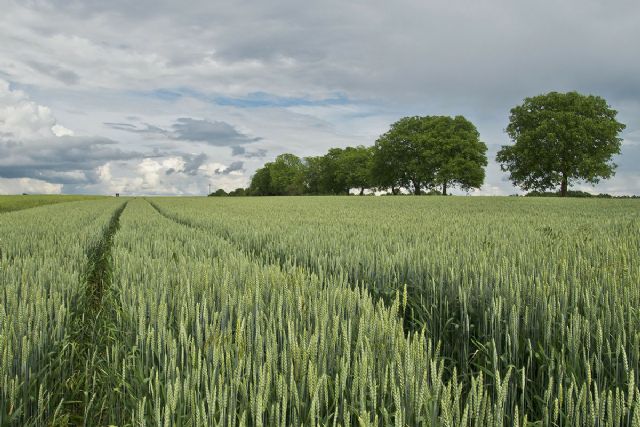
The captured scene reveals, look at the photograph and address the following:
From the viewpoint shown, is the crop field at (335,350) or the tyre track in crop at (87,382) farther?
the tyre track in crop at (87,382)

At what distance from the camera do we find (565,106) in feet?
155

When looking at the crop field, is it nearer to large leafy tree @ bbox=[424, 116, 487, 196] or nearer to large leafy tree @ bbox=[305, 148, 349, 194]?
large leafy tree @ bbox=[424, 116, 487, 196]

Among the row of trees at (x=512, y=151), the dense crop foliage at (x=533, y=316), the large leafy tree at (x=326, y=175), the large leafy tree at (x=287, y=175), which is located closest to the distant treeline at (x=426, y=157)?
the row of trees at (x=512, y=151)

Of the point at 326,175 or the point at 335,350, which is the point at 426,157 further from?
the point at 335,350

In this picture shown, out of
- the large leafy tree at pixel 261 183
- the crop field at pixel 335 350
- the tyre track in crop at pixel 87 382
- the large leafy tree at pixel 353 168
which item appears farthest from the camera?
the large leafy tree at pixel 261 183

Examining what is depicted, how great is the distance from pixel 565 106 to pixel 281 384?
53.6m

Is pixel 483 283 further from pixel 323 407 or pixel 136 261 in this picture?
pixel 136 261

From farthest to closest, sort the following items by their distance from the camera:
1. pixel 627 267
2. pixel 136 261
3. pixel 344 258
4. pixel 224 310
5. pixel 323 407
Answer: pixel 344 258 → pixel 136 261 → pixel 627 267 → pixel 224 310 → pixel 323 407

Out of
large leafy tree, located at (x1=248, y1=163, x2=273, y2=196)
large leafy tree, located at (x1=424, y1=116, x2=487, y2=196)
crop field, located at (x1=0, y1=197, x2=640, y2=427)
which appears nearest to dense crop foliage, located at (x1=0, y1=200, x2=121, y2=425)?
crop field, located at (x1=0, y1=197, x2=640, y2=427)

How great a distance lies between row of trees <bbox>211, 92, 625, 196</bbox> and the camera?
44031 mm

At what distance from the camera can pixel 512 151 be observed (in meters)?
46.8

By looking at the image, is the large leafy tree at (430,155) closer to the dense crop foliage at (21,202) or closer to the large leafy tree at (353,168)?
the large leafy tree at (353,168)

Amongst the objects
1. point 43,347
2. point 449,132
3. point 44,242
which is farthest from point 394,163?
point 43,347

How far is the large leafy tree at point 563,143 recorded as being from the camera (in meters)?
43.6
